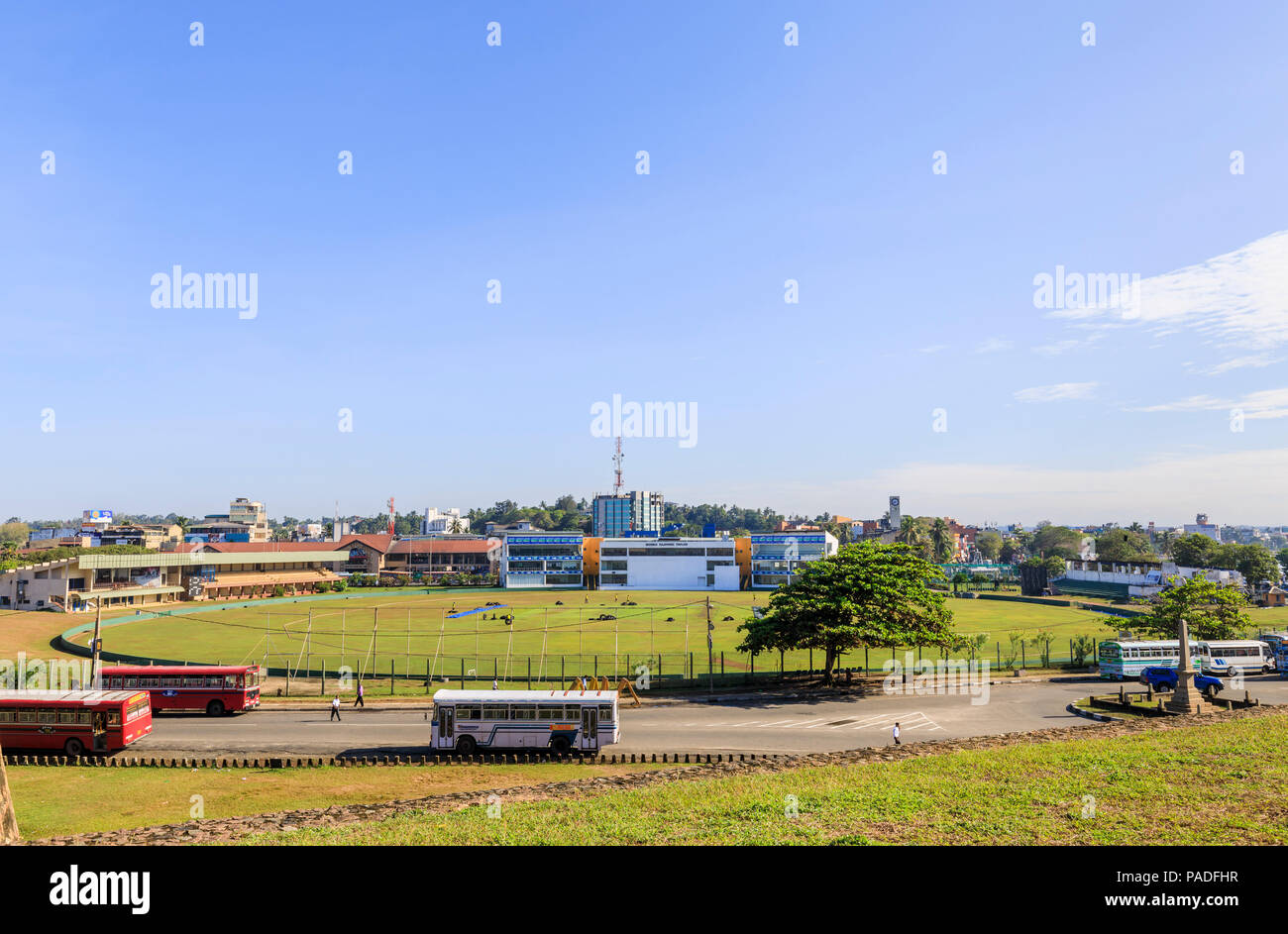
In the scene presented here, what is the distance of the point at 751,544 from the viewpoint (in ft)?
515

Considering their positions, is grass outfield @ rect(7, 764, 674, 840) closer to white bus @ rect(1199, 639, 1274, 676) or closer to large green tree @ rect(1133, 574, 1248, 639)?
white bus @ rect(1199, 639, 1274, 676)

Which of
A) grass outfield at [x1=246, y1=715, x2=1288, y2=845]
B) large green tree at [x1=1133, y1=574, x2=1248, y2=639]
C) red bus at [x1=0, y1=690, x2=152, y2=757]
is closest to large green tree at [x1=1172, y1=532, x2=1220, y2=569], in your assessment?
large green tree at [x1=1133, y1=574, x2=1248, y2=639]

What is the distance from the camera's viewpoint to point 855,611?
155 ft

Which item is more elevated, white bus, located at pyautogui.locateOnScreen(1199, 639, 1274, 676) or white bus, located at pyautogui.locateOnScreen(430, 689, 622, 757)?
white bus, located at pyautogui.locateOnScreen(430, 689, 622, 757)

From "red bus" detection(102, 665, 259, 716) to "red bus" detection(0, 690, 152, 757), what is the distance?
7733mm

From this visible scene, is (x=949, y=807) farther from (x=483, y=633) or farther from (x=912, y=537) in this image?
(x=912, y=537)

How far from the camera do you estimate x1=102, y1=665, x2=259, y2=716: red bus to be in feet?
140

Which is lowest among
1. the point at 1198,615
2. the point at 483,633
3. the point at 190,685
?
the point at 483,633

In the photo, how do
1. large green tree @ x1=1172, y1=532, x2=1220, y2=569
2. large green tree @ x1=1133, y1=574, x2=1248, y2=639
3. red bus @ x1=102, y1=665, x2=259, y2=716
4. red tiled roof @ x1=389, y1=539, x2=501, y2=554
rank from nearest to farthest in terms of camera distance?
1. red bus @ x1=102, y1=665, x2=259, y2=716
2. large green tree @ x1=1133, y1=574, x2=1248, y2=639
3. large green tree @ x1=1172, y1=532, x2=1220, y2=569
4. red tiled roof @ x1=389, y1=539, x2=501, y2=554

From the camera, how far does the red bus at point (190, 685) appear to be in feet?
140

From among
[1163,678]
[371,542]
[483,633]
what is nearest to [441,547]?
[371,542]

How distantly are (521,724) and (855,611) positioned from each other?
23.1m

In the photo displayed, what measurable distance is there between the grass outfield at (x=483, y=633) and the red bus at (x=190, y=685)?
8.63 m
